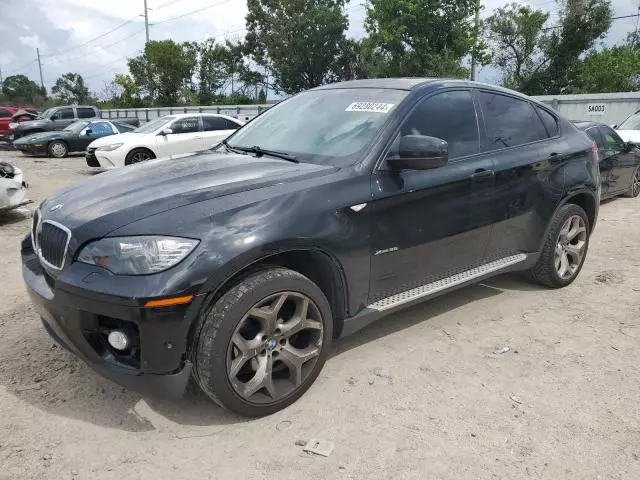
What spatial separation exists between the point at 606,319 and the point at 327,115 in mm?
2621

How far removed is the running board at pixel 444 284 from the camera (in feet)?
10.7

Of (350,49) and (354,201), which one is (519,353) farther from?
(350,49)

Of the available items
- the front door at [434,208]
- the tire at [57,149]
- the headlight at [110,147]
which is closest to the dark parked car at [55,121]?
the tire at [57,149]

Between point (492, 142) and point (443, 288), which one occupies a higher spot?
point (492, 142)

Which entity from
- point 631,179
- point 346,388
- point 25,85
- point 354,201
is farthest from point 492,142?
point 25,85

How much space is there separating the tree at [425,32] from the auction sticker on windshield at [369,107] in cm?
3426

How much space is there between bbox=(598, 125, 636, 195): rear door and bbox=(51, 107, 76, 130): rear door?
1879 cm

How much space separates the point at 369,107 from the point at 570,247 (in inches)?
93.1

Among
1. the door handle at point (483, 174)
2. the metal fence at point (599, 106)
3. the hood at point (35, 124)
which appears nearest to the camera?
the door handle at point (483, 174)

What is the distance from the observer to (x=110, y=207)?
8.78 feet

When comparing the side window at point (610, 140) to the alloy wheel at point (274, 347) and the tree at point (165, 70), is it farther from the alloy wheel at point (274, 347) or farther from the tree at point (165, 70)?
the tree at point (165, 70)

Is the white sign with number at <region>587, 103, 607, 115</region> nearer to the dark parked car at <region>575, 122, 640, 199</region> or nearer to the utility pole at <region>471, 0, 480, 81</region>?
the dark parked car at <region>575, 122, 640, 199</region>

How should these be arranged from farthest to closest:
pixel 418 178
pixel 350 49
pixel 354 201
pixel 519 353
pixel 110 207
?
pixel 350 49
pixel 519 353
pixel 418 178
pixel 354 201
pixel 110 207

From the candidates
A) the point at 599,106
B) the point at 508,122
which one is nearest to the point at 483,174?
the point at 508,122
